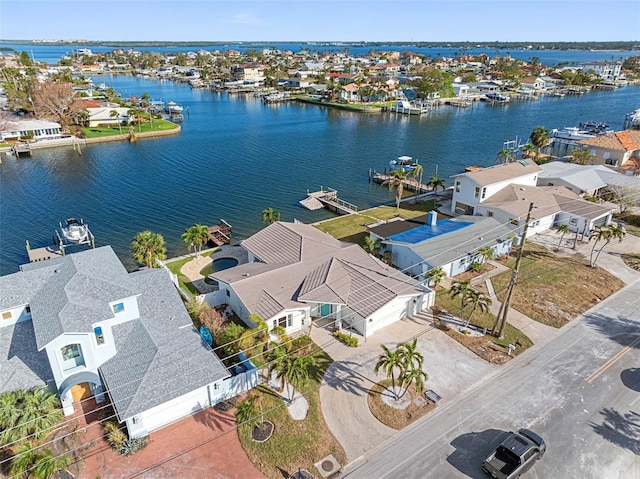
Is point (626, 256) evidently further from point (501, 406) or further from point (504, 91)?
point (504, 91)

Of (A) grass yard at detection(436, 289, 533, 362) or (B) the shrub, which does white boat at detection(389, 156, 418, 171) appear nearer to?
(A) grass yard at detection(436, 289, 533, 362)

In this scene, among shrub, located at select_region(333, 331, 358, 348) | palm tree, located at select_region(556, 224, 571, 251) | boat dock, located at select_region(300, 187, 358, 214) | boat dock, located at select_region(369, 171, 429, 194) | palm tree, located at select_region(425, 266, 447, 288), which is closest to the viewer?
shrub, located at select_region(333, 331, 358, 348)

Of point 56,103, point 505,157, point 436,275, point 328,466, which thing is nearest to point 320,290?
point 436,275

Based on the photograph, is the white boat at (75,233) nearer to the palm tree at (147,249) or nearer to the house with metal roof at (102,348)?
the palm tree at (147,249)

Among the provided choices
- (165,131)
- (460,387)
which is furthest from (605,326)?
(165,131)

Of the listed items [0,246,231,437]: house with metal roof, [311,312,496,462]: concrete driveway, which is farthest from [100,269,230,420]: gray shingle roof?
[311,312,496,462]: concrete driveway

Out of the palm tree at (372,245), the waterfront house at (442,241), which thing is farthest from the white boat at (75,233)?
the waterfront house at (442,241)

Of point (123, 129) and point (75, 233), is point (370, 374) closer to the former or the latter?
point (75, 233)
